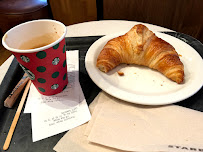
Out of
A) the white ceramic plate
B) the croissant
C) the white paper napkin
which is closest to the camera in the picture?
the white paper napkin

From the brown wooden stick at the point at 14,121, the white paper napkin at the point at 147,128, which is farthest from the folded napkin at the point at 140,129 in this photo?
the brown wooden stick at the point at 14,121

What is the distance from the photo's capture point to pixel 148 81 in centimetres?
64

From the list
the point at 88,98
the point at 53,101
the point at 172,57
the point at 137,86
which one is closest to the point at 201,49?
the point at 172,57

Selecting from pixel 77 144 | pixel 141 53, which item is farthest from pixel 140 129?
pixel 141 53

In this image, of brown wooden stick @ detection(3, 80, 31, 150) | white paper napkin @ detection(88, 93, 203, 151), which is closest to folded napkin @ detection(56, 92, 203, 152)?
white paper napkin @ detection(88, 93, 203, 151)

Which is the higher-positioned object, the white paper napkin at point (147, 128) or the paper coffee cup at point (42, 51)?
the paper coffee cup at point (42, 51)

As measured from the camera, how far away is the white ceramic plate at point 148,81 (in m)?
0.54

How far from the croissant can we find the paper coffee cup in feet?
0.63

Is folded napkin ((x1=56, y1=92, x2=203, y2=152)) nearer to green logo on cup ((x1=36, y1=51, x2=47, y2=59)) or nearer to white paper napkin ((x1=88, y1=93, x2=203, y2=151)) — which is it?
white paper napkin ((x1=88, y1=93, x2=203, y2=151))

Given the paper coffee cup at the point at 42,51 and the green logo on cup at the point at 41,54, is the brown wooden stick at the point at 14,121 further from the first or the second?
the green logo on cup at the point at 41,54

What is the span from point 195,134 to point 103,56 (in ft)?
1.39

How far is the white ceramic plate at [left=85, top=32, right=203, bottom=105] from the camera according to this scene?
0.54m

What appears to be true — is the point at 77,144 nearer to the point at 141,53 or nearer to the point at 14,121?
the point at 14,121

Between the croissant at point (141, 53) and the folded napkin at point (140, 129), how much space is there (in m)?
0.18
